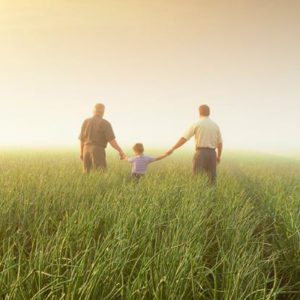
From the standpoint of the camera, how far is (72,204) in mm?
4332

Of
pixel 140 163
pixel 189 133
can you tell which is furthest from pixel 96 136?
pixel 189 133

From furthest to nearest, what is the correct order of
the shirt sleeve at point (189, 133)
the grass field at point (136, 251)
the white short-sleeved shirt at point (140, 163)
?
the white short-sleeved shirt at point (140, 163)
the shirt sleeve at point (189, 133)
the grass field at point (136, 251)

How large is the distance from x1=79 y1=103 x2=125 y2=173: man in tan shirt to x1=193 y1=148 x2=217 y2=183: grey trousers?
1942 mm

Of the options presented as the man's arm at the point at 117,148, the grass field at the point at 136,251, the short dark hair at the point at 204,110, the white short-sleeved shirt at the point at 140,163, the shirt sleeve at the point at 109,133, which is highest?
the short dark hair at the point at 204,110

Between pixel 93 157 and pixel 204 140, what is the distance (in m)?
2.70

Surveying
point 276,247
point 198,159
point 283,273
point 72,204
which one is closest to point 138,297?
point 283,273

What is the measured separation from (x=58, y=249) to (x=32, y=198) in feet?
7.32

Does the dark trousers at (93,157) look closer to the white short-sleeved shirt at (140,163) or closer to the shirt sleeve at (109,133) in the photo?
the shirt sleeve at (109,133)

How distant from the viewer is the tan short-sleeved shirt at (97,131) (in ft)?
26.9

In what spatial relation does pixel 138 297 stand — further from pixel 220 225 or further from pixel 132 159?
pixel 132 159

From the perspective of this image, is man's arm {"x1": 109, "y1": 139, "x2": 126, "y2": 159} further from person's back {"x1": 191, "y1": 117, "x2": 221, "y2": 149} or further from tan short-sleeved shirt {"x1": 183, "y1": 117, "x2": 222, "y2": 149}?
person's back {"x1": 191, "y1": 117, "x2": 221, "y2": 149}

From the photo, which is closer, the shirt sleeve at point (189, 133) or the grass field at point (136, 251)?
the grass field at point (136, 251)

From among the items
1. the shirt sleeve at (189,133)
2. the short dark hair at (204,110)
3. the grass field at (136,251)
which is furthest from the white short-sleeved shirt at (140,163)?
the grass field at (136,251)

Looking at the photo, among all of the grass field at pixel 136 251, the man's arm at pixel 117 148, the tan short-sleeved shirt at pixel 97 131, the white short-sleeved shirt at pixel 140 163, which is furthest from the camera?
the tan short-sleeved shirt at pixel 97 131
